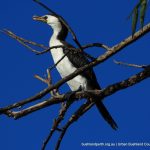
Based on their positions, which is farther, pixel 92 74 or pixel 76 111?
pixel 92 74

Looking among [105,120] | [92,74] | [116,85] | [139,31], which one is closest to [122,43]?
[139,31]

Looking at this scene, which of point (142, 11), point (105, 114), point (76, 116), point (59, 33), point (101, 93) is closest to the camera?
point (142, 11)

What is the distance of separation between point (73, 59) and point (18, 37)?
400 centimetres

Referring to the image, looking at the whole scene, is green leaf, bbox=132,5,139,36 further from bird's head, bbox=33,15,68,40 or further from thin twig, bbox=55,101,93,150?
bird's head, bbox=33,15,68,40

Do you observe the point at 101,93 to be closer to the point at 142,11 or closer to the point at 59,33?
the point at 142,11

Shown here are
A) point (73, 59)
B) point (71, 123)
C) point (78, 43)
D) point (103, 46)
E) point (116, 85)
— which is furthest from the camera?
point (73, 59)

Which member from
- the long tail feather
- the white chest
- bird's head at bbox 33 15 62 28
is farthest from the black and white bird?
the long tail feather

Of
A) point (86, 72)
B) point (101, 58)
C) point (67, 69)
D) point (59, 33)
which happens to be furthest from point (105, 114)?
point (101, 58)

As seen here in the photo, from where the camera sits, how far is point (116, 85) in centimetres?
342

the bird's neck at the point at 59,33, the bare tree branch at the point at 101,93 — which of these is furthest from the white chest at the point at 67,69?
the bare tree branch at the point at 101,93

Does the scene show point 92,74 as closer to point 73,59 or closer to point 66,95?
point 73,59

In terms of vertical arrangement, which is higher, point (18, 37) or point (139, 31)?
point (18, 37)

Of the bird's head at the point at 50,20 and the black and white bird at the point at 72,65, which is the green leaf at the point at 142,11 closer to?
the black and white bird at the point at 72,65

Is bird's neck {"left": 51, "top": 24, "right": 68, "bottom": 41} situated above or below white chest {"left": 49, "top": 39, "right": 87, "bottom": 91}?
above
